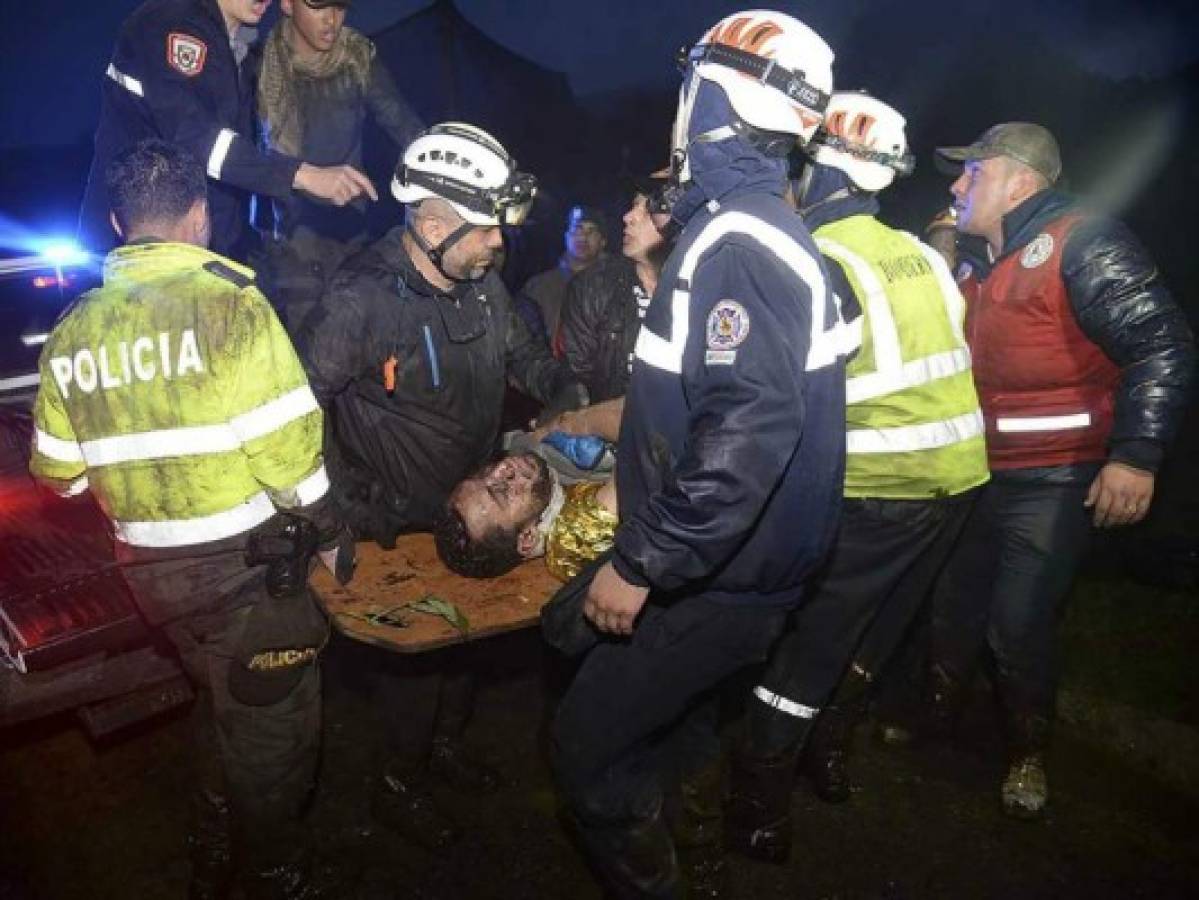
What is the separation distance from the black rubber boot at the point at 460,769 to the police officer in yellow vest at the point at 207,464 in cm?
99

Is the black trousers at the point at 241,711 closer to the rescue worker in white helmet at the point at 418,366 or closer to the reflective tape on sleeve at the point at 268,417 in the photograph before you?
the reflective tape on sleeve at the point at 268,417

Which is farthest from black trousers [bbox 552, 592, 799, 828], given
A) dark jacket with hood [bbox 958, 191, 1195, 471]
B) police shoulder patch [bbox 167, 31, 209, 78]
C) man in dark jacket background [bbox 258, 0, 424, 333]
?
police shoulder patch [bbox 167, 31, 209, 78]

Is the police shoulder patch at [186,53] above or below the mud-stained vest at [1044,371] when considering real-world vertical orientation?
above

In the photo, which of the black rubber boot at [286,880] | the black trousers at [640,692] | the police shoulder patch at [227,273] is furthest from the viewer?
the black rubber boot at [286,880]

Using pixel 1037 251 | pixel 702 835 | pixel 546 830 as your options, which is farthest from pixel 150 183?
pixel 1037 251

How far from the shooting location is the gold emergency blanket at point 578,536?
3.62 m

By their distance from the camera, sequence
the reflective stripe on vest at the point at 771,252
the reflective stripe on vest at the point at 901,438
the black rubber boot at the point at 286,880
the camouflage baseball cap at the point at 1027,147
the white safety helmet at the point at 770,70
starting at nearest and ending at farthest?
1. the reflective stripe on vest at the point at 771,252
2. the white safety helmet at the point at 770,70
3. the black rubber boot at the point at 286,880
4. the reflective stripe on vest at the point at 901,438
5. the camouflage baseball cap at the point at 1027,147

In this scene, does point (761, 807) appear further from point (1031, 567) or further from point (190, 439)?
point (190, 439)

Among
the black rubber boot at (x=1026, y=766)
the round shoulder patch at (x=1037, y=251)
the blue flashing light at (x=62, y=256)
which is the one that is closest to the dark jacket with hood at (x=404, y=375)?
the blue flashing light at (x=62, y=256)

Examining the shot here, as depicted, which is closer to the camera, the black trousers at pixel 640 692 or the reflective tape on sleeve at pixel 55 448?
the black trousers at pixel 640 692

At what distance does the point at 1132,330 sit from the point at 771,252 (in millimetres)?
2319

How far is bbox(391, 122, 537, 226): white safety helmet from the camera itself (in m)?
3.66

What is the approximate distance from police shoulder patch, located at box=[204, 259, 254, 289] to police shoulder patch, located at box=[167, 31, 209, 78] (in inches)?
68.4

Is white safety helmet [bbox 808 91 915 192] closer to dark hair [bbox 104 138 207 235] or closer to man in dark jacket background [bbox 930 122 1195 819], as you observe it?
man in dark jacket background [bbox 930 122 1195 819]
